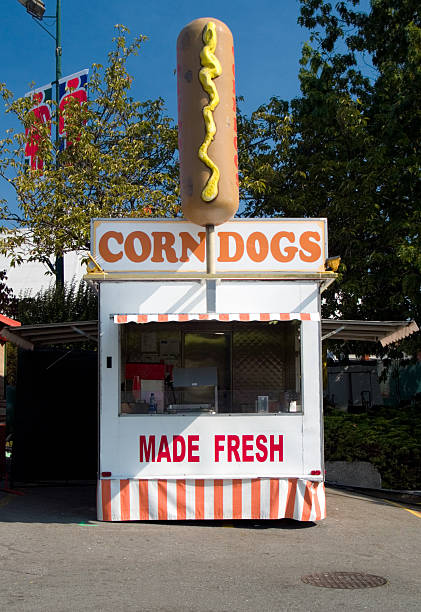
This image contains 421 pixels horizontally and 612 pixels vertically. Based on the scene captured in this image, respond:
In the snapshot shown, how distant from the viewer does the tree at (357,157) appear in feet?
53.7

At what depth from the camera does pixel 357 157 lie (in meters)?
17.7

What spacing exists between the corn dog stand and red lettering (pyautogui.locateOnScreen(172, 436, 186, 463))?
13mm

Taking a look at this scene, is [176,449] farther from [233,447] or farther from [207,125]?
[207,125]

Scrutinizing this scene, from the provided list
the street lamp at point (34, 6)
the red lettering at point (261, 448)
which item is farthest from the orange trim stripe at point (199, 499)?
the street lamp at point (34, 6)

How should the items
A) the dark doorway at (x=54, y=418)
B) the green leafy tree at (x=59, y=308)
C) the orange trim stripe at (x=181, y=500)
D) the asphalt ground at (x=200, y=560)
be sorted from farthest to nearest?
the green leafy tree at (x=59, y=308) → the dark doorway at (x=54, y=418) → the orange trim stripe at (x=181, y=500) → the asphalt ground at (x=200, y=560)

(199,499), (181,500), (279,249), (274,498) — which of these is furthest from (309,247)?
(181,500)

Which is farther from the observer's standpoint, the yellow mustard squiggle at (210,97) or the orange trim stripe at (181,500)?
the yellow mustard squiggle at (210,97)

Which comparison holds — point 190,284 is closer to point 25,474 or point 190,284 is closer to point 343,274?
point 25,474

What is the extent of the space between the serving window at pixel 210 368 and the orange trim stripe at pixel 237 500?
0.92m

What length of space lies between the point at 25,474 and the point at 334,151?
10987 mm

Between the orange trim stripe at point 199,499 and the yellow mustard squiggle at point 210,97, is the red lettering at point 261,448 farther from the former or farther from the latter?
the yellow mustard squiggle at point 210,97

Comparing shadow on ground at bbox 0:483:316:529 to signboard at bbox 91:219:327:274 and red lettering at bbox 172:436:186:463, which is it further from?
signboard at bbox 91:219:327:274

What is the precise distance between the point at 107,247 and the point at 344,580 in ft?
17.6

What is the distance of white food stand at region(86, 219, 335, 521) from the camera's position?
9.32 metres
